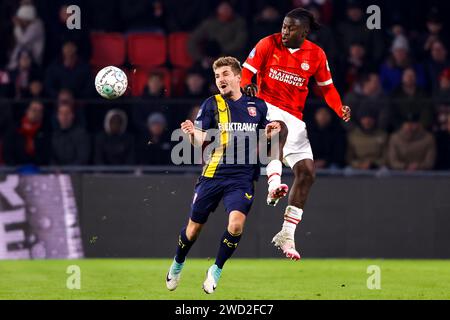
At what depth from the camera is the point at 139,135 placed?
16984 millimetres

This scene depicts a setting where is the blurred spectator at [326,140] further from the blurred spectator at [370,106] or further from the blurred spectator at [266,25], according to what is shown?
the blurred spectator at [266,25]

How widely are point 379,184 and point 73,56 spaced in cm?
481

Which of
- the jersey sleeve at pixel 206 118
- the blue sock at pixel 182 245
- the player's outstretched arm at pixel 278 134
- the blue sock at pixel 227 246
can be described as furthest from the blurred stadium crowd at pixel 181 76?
the blue sock at pixel 227 246

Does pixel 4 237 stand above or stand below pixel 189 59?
below

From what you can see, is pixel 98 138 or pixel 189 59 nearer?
pixel 98 138

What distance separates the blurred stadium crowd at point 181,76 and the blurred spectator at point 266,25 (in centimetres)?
2

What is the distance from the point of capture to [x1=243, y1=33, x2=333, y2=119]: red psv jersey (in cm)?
1259

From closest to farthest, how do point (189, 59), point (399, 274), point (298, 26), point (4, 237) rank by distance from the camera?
point (298, 26), point (399, 274), point (4, 237), point (189, 59)

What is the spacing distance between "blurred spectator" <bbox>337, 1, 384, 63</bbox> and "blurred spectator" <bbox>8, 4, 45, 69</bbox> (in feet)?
14.9

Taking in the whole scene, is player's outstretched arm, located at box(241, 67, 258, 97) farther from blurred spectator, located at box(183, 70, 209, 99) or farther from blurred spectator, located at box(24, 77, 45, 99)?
blurred spectator, located at box(24, 77, 45, 99)

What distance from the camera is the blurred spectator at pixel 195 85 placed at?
58.0 ft

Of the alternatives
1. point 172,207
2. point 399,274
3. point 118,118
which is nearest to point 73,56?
point 118,118

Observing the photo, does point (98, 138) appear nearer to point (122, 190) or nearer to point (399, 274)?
point (122, 190)

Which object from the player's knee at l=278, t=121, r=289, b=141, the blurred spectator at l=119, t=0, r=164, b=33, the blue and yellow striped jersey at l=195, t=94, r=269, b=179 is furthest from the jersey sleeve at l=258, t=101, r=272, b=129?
the blurred spectator at l=119, t=0, r=164, b=33
